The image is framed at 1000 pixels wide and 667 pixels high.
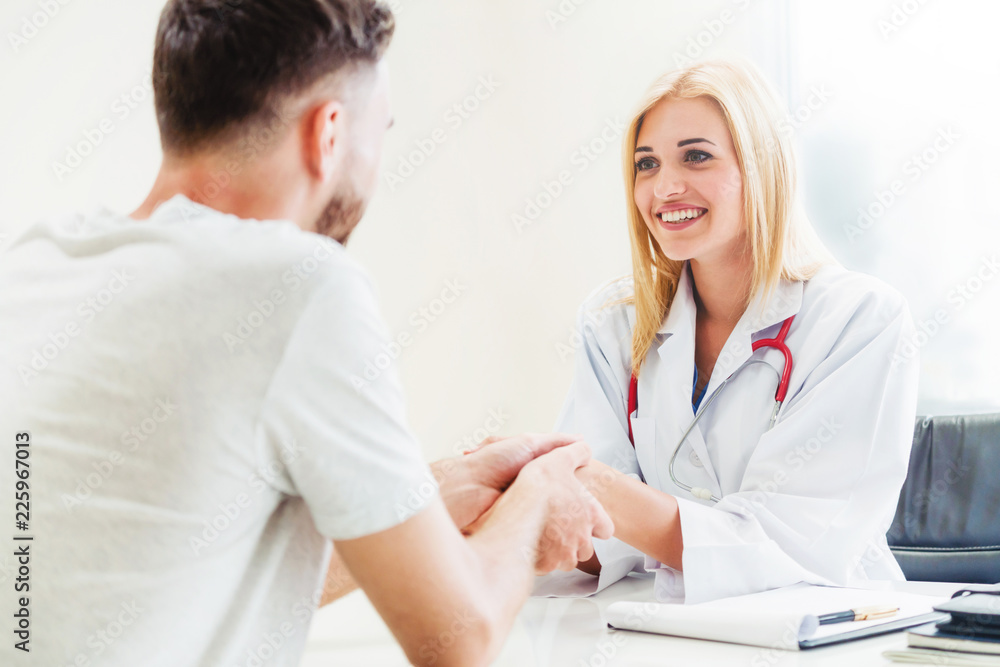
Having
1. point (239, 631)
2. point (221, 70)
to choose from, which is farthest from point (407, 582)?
point (221, 70)

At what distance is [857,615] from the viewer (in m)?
0.98

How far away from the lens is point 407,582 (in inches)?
27.7

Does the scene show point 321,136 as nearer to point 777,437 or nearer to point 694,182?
point 777,437

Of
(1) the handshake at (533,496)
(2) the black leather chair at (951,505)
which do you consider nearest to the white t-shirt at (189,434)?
(1) the handshake at (533,496)

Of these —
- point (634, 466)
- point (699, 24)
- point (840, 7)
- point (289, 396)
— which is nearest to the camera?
point (289, 396)

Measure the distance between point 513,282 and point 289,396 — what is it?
2.75m

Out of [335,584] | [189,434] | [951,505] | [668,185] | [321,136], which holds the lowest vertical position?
[951,505]

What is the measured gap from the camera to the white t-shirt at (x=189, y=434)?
64 cm

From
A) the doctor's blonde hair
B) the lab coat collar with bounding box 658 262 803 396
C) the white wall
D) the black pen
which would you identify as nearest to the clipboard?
the black pen

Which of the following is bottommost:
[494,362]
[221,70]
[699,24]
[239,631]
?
[494,362]

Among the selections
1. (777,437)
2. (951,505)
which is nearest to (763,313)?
(777,437)

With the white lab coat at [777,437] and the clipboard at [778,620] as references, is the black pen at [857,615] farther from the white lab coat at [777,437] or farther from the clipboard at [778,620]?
the white lab coat at [777,437]

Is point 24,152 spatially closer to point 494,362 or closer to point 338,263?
point 338,263

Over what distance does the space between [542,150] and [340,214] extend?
8.54 ft
